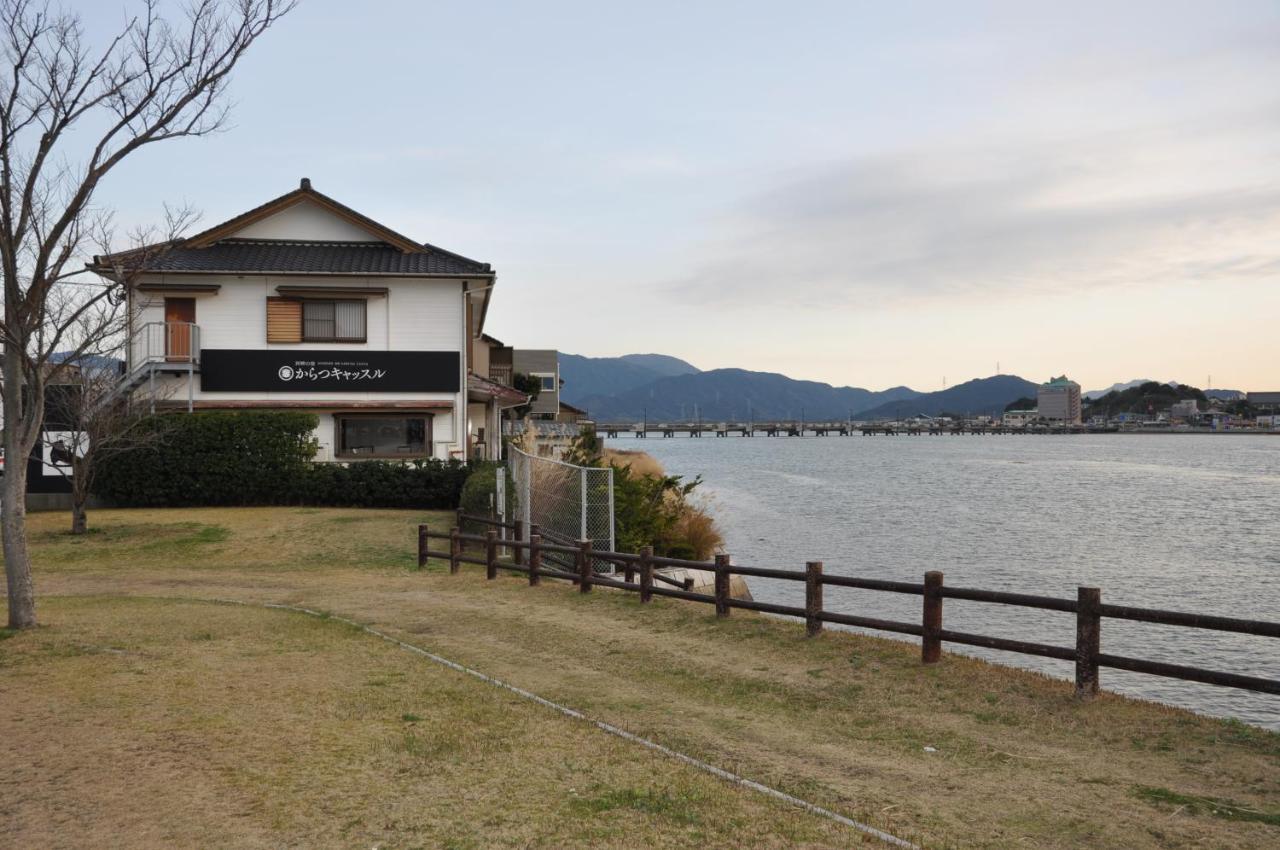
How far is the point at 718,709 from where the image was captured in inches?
377

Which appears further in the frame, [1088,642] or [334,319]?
[334,319]

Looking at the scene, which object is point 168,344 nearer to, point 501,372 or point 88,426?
point 88,426

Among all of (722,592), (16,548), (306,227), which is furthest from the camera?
(306,227)

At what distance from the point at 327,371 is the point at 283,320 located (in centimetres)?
200

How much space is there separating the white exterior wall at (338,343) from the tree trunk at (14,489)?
17.1 metres

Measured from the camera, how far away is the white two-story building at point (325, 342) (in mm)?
29312

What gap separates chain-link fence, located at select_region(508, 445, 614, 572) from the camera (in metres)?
19.8

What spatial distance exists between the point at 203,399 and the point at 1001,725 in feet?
86.1

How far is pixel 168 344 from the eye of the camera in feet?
96.4

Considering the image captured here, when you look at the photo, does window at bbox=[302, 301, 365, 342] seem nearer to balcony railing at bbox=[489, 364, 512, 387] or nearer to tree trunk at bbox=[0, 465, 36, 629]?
balcony railing at bbox=[489, 364, 512, 387]

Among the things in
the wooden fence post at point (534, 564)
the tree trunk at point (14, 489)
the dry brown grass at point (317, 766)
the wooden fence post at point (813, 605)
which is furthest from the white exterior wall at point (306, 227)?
the wooden fence post at point (813, 605)

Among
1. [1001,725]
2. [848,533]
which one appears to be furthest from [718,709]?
[848,533]

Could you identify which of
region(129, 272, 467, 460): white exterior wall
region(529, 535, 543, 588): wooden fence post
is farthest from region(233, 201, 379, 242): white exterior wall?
region(529, 535, 543, 588): wooden fence post

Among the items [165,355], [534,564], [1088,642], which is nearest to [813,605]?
[1088,642]
